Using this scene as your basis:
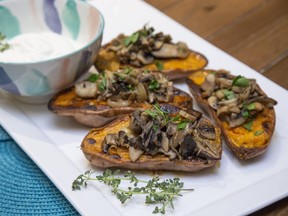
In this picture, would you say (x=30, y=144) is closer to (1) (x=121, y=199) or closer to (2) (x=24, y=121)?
(2) (x=24, y=121)

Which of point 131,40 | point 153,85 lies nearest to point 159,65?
point 131,40

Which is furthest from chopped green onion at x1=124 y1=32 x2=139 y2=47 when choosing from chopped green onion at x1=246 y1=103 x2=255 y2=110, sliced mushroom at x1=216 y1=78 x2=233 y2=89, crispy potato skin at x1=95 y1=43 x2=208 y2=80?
chopped green onion at x1=246 y1=103 x2=255 y2=110

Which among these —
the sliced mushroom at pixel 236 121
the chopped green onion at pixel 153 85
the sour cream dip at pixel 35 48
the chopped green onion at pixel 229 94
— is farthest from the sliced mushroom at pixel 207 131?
the sour cream dip at pixel 35 48

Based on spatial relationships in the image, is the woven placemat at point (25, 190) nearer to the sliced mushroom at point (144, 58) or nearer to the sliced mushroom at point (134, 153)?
the sliced mushroom at point (134, 153)

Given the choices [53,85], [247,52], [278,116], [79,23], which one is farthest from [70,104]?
[247,52]

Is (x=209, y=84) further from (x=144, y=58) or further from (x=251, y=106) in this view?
(x=144, y=58)

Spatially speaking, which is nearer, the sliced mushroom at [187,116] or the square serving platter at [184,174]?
the square serving platter at [184,174]
